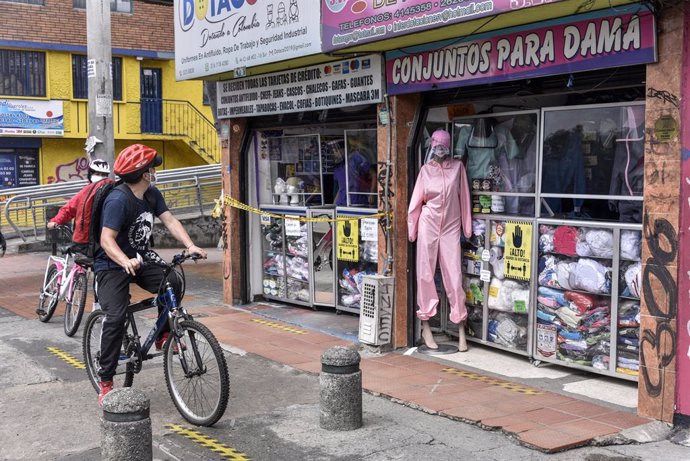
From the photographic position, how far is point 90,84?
37.2 feet

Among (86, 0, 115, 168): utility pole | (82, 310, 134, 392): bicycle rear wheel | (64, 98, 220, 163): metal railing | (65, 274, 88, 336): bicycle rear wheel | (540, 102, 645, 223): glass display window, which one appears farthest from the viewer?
(64, 98, 220, 163): metal railing

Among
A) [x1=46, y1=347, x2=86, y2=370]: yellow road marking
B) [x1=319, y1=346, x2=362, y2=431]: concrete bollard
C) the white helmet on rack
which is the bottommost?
[x1=46, y1=347, x2=86, y2=370]: yellow road marking

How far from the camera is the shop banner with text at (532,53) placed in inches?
215

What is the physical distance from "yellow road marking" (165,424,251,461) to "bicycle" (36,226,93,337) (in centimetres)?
308

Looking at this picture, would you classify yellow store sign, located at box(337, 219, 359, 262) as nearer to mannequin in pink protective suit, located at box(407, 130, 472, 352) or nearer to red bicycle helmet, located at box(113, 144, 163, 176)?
mannequin in pink protective suit, located at box(407, 130, 472, 352)

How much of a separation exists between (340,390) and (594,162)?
2942mm

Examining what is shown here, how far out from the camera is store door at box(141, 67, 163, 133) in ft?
76.0

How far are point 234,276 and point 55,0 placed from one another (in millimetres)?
14884

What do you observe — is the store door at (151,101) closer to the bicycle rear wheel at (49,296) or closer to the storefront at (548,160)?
the bicycle rear wheel at (49,296)

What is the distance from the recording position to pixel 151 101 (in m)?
23.2

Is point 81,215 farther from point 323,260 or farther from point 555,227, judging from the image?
point 555,227

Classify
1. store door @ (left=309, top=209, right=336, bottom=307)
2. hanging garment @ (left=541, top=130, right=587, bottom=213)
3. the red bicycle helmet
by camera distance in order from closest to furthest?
1. the red bicycle helmet
2. hanging garment @ (left=541, top=130, right=587, bottom=213)
3. store door @ (left=309, top=209, right=336, bottom=307)

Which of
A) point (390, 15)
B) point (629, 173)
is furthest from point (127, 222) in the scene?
point (629, 173)

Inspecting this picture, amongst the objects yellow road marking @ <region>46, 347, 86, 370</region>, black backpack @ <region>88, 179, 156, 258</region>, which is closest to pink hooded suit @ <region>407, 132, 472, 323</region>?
black backpack @ <region>88, 179, 156, 258</region>
